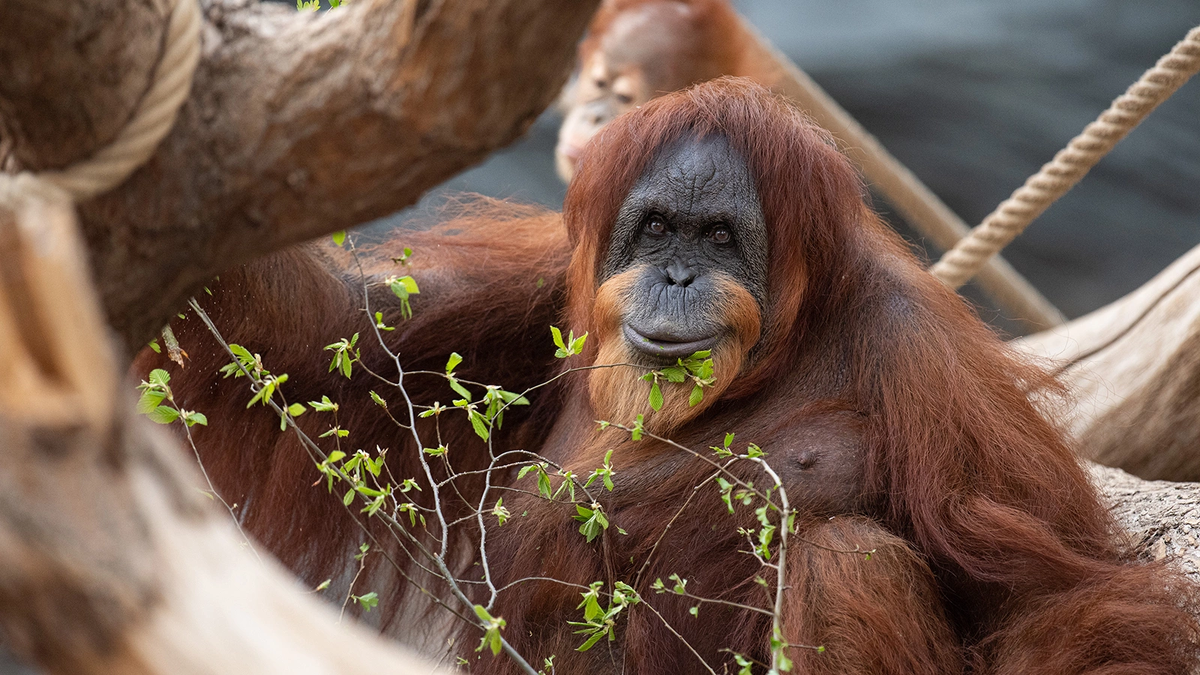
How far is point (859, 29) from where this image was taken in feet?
31.2

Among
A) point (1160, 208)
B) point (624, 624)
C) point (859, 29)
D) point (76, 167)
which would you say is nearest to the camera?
point (76, 167)

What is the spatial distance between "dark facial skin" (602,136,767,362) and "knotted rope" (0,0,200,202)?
1313mm

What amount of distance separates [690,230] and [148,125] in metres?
1.47

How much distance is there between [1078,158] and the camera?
12.1 feet

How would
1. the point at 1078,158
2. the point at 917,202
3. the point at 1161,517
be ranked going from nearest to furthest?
the point at 1161,517
the point at 1078,158
the point at 917,202

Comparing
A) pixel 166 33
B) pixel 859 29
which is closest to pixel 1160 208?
pixel 859 29

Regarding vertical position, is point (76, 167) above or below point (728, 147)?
above

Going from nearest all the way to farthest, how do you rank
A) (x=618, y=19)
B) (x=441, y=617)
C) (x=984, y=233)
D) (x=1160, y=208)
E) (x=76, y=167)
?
(x=76, y=167)
(x=441, y=617)
(x=984, y=233)
(x=618, y=19)
(x=1160, y=208)

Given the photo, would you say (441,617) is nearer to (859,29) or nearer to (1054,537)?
(1054,537)

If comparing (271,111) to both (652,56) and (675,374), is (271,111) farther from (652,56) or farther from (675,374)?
(652,56)

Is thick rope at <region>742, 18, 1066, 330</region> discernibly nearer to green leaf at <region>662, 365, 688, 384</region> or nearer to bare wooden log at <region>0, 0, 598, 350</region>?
green leaf at <region>662, 365, 688, 384</region>

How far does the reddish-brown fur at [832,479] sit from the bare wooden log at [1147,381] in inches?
47.7

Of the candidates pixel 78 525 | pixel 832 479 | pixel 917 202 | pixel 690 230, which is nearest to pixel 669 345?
pixel 690 230

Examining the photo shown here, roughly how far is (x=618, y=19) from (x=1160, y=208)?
5003 millimetres
